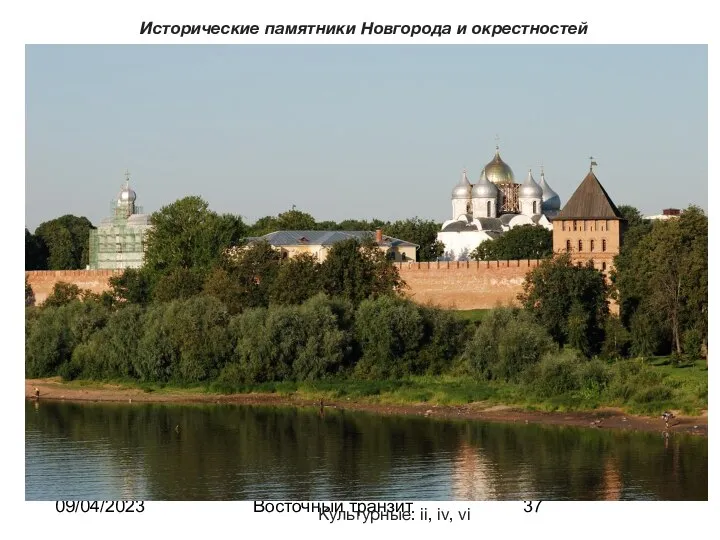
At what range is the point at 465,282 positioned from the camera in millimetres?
41406

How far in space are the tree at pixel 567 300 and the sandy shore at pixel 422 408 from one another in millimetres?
5332

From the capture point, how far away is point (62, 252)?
6059 centimetres

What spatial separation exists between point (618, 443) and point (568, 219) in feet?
63.6

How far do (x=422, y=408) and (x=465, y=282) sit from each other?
641 inches

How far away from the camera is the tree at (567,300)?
98.6ft

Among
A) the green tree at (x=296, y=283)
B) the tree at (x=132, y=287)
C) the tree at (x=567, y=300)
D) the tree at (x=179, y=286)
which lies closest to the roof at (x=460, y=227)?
the tree at (x=132, y=287)

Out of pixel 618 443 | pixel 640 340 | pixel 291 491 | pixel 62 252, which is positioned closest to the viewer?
pixel 291 491

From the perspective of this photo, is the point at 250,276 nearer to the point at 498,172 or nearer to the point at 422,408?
the point at 422,408

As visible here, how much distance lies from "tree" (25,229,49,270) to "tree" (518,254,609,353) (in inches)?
1221

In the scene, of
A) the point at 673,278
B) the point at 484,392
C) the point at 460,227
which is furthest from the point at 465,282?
the point at 484,392

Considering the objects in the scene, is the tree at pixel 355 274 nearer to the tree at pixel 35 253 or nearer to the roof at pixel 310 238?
the roof at pixel 310 238
